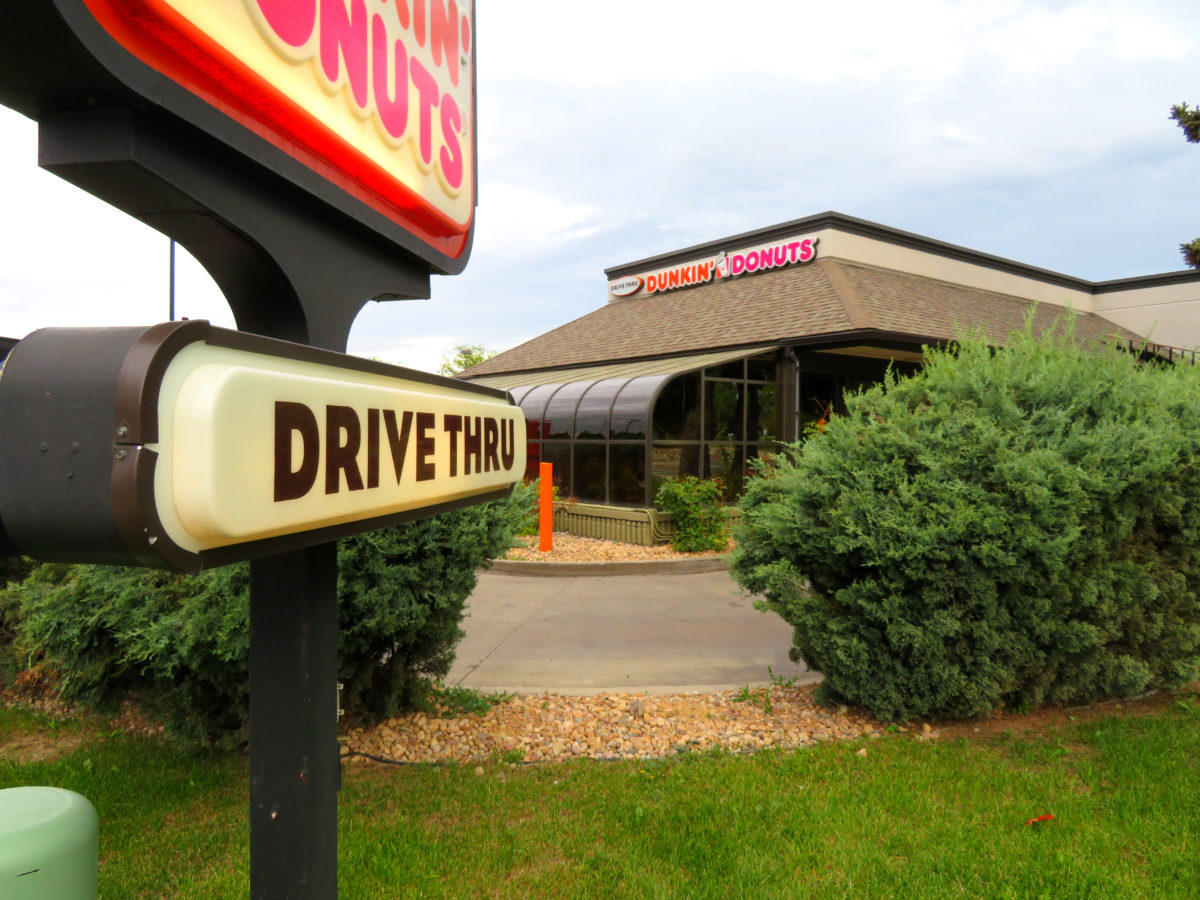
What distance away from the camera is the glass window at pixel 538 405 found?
15453 millimetres

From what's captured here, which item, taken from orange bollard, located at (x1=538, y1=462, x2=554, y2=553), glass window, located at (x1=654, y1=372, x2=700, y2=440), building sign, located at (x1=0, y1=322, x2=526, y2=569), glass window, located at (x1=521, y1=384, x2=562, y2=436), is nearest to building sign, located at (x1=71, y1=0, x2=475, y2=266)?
building sign, located at (x1=0, y1=322, x2=526, y2=569)

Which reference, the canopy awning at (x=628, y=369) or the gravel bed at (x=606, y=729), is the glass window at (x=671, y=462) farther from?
the gravel bed at (x=606, y=729)

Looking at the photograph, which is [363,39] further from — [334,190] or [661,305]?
[661,305]

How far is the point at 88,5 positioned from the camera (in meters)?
1.03

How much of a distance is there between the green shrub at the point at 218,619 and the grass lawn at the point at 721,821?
424mm

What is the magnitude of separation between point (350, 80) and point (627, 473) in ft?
39.7

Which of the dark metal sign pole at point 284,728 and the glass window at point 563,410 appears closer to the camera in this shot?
the dark metal sign pole at point 284,728

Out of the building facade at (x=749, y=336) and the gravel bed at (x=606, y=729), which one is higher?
the building facade at (x=749, y=336)

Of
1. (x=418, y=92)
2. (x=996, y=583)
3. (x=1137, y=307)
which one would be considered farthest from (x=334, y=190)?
(x=1137, y=307)

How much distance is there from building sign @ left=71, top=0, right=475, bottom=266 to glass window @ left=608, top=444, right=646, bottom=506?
11120 mm

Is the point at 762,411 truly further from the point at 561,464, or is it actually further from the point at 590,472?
the point at 561,464

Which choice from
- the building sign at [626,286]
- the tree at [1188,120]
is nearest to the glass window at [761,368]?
the tree at [1188,120]

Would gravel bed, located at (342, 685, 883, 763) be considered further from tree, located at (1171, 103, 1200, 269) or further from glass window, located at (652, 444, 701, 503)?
tree, located at (1171, 103, 1200, 269)

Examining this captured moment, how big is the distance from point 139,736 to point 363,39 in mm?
4857
